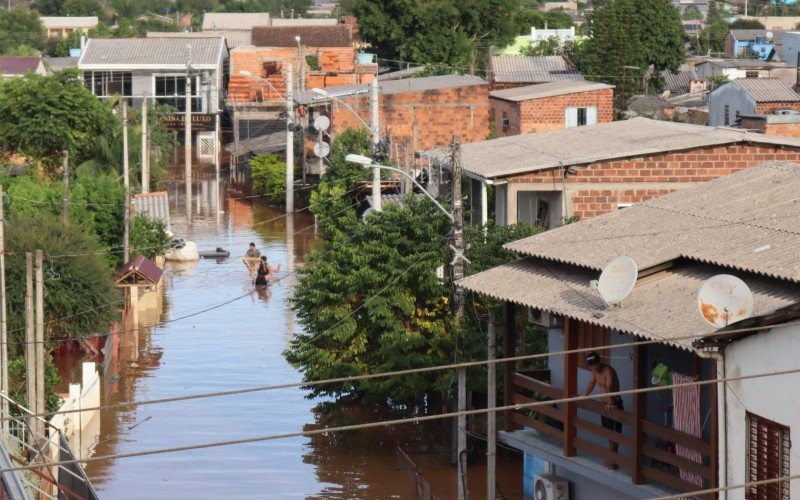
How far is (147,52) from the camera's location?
234 ft

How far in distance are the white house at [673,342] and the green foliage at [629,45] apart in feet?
133

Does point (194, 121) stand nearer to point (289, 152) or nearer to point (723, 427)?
point (289, 152)

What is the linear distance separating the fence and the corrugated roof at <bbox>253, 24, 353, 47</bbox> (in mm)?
57606

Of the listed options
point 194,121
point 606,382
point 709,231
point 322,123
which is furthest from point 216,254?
point 709,231

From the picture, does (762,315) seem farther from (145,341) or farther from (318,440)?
(145,341)

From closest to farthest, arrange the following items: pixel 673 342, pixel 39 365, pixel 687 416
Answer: pixel 673 342 → pixel 687 416 → pixel 39 365

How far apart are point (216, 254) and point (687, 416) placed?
96.3 ft

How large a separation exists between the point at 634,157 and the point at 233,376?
28.7 feet

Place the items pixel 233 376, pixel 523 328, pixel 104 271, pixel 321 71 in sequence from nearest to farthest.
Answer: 1. pixel 523 328
2. pixel 233 376
3. pixel 104 271
4. pixel 321 71

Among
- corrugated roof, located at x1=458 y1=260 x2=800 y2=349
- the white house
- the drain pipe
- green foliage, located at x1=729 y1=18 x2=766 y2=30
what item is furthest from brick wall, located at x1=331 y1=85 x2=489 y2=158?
green foliage, located at x1=729 y1=18 x2=766 y2=30

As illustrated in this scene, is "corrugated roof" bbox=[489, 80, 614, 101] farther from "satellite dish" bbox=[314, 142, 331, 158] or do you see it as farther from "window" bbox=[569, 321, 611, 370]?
"window" bbox=[569, 321, 611, 370]

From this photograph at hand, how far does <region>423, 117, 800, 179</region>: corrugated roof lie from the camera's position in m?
24.9

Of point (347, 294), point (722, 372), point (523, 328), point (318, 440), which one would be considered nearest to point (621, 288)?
point (722, 372)

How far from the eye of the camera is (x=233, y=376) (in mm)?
28906
